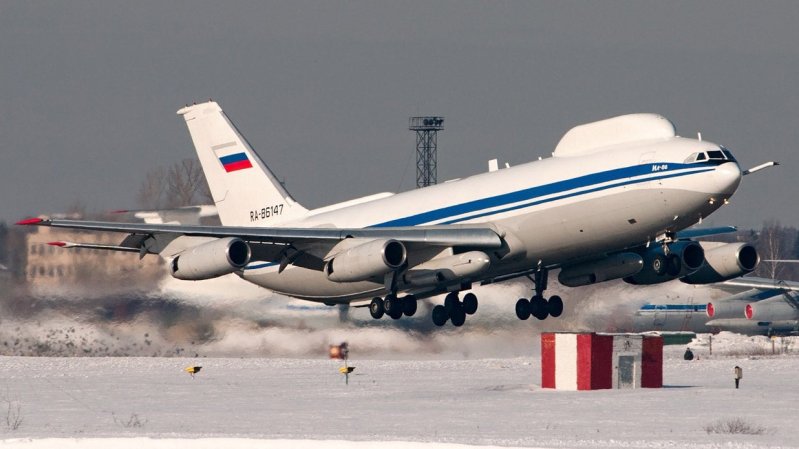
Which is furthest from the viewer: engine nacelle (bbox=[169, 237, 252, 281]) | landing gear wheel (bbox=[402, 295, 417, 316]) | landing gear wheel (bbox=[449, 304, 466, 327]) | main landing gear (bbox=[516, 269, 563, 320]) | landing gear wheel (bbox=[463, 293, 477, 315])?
landing gear wheel (bbox=[463, 293, 477, 315])

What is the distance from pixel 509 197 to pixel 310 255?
8716 millimetres

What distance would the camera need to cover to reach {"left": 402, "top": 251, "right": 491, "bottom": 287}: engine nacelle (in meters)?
44.9

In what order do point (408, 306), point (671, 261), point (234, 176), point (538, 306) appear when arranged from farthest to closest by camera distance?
point (234, 176) → point (538, 306) → point (408, 306) → point (671, 261)

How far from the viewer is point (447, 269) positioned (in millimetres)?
45875

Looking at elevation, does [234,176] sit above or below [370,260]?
above

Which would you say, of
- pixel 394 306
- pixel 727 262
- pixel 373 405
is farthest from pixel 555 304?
pixel 373 405

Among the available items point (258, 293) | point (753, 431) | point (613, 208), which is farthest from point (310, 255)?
point (753, 431)

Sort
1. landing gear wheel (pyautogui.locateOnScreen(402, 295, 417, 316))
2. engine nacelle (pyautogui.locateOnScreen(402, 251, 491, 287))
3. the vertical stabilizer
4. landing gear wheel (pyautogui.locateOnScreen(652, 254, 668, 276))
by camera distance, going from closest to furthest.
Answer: engine nacelle (pyautogui.locateOnScreen(402, 251, 491, 287))
landing gear wheel (pyautogui.locateOnScreen(652, 254, 668, 276))
landing gear wheel (pyautogui.locateOnScreen(402, 295, 417, 316))
the vertical stabilizer

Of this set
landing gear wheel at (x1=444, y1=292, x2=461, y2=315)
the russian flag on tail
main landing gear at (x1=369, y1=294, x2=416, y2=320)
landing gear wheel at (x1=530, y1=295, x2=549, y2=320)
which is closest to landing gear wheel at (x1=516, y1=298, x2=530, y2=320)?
landing gear wheel at (x1=530, y1=295, x2=549, y2=320)

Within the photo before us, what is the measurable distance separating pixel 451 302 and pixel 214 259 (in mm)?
10529

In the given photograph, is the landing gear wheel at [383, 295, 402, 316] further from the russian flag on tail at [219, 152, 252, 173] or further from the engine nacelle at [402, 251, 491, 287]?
the russian flag on tail at [219, 152, 252, 173]

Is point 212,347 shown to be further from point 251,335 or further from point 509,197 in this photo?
point 509,197

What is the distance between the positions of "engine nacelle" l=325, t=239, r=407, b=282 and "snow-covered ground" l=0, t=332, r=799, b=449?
195 inches

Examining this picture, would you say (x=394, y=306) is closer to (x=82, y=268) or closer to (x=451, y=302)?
(x=451, y=302)
